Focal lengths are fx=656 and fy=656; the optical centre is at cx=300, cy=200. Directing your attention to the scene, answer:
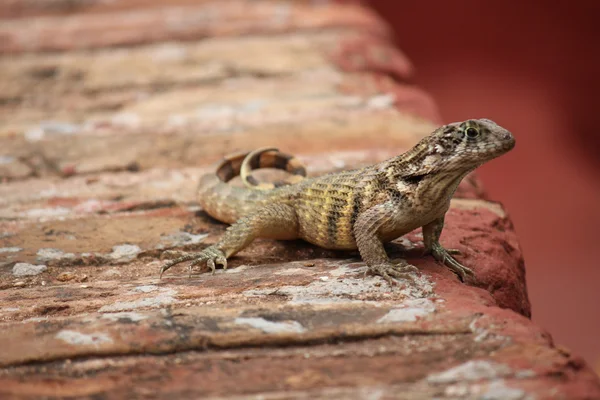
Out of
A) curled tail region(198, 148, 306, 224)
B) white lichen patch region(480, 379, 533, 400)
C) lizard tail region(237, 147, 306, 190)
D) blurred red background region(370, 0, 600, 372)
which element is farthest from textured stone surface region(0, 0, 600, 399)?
blurred red background region(370, 0, 600, 372)

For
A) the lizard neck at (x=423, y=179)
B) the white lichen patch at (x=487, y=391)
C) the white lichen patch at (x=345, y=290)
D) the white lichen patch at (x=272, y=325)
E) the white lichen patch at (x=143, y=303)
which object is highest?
the lizard neck at (x=423, y=179)

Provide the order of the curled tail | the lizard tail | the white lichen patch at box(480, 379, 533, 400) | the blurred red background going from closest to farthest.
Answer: the white lichen patch at box(480, 379, 533, 400) → the curled tail → the lizard tail → the blurred red background

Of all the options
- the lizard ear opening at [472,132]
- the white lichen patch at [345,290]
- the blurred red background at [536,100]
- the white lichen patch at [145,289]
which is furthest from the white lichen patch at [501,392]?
the blurred red background at [536,100]

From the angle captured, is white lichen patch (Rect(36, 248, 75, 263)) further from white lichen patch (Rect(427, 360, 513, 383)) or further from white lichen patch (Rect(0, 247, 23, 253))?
white lichen patch (Rect(427, 360, 513, 383))

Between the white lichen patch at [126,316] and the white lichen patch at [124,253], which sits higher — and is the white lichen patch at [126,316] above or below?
above

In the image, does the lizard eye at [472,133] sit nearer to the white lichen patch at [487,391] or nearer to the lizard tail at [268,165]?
the white lichen patch at [487,391]
